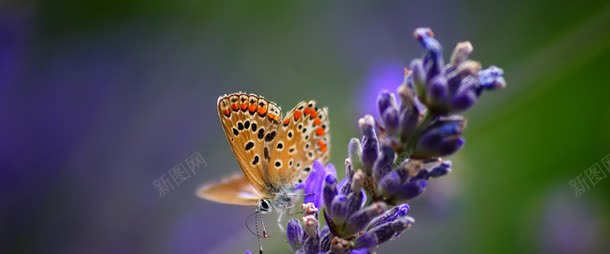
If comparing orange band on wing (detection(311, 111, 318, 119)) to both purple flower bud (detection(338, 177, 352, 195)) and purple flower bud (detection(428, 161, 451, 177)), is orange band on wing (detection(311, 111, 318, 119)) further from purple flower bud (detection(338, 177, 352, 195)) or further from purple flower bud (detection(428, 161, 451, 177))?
purple flower bud (detection(428, 161, 451, 177))

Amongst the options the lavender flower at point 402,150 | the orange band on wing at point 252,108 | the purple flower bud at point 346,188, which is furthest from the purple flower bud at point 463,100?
the orange band on wing at point 252,108

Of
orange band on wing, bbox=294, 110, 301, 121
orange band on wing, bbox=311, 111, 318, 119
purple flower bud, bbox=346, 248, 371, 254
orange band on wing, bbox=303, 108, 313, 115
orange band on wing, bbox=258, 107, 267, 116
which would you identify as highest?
orange band on wing, bbox=258, 107, 267, 116

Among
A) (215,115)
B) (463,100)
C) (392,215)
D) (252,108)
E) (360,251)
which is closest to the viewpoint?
(463,100)

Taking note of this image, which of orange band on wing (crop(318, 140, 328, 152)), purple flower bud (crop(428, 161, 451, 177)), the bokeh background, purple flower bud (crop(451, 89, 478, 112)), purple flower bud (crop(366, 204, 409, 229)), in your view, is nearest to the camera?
purple flower bud (crop(451, 89, 478, 112))

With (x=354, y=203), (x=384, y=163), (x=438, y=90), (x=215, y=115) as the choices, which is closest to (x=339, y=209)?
(x=354, y=203)

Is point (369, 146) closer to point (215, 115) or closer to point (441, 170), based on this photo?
point (441, 170)

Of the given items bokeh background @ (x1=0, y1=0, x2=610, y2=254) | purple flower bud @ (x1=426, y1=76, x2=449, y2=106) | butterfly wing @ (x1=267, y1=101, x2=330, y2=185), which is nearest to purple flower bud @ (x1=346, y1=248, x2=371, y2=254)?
purple flower bud @ (x1=426, y1=76, x2=449, y2=106)
